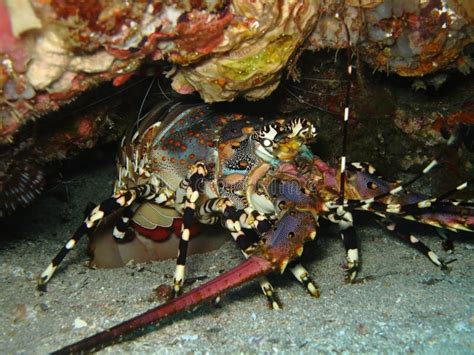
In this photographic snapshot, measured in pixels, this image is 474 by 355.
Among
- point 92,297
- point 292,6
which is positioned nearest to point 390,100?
point 292,6

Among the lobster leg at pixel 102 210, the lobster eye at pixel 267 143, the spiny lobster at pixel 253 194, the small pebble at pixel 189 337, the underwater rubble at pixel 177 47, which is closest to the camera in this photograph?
the underwater rubble at pixel 177 47

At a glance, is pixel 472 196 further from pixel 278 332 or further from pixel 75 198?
pixel 75 198

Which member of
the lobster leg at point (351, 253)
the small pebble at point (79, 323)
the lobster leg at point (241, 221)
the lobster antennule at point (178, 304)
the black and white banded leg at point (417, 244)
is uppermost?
the lobster antennule at point (178, 304)

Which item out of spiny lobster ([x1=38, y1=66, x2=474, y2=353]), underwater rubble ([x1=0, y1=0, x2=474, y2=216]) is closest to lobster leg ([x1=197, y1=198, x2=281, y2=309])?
spiny lobster ([x1=38, y1=66, x2=474, y2=353])

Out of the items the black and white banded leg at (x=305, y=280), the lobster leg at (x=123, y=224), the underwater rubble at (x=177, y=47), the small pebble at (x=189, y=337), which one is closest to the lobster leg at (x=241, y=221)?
the black and white banded leg at (x=305, y=280)

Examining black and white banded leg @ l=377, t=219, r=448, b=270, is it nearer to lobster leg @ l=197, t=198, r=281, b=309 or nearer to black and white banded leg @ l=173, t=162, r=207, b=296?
lobster leg @ l=197, t=198, r=281, b=309

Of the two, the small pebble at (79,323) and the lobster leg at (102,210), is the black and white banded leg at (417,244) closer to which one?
the lobster leg at (102,210)

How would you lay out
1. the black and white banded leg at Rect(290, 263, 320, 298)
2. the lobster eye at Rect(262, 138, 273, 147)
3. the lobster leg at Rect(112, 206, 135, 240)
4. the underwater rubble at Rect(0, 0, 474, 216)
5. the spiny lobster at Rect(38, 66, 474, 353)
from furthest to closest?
the lobster leg at Rect(112, 206, 135, 240), the lobster eye at Rect(262, 138, 273, 147), the black and white banded leg at Rect(290, 263, 320, 298), the spiny lobster at Rect(38, 66, 474, 353), the underwater rubble at Rect(0, 0, 474, 216)
